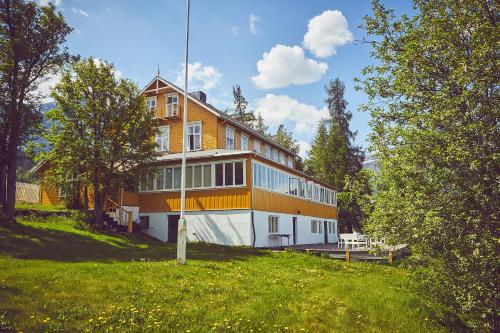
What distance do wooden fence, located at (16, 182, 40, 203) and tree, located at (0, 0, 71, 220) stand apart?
10.3 m

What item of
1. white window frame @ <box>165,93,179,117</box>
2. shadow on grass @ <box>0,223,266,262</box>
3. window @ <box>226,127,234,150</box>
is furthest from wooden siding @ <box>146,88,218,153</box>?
shadow on grass @ <box>0,223,266,262</box>

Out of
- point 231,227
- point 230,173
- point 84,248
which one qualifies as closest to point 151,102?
point 230,173

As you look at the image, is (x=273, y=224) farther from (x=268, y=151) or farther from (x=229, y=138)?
(x=268, y=151)

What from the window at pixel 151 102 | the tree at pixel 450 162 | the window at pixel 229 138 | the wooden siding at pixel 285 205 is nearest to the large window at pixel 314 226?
the wooden siding at pixel 285 205

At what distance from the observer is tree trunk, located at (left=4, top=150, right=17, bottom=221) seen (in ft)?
66.5

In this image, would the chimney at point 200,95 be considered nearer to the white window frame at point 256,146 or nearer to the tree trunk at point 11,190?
the white window frame at point 256,146

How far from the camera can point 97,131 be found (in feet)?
76.9

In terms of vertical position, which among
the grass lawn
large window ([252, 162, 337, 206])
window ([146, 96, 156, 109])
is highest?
window ([146, 96, 156, 109])

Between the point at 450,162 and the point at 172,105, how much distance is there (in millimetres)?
26571

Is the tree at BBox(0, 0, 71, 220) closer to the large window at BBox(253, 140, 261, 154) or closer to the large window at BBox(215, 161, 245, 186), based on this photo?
the large window at BBox(215, 161, 245, 186)

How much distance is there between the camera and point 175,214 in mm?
26672

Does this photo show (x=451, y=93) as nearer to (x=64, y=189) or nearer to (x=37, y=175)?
(x=64, y=189)

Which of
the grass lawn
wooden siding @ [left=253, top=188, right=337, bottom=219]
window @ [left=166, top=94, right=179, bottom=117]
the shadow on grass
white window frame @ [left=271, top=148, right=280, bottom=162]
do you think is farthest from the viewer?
white window frame @ [left=271, top=148, right=280, bottom=162]

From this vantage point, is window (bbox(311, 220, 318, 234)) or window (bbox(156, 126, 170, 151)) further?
window (bbox(311, 220, 318, 234))
